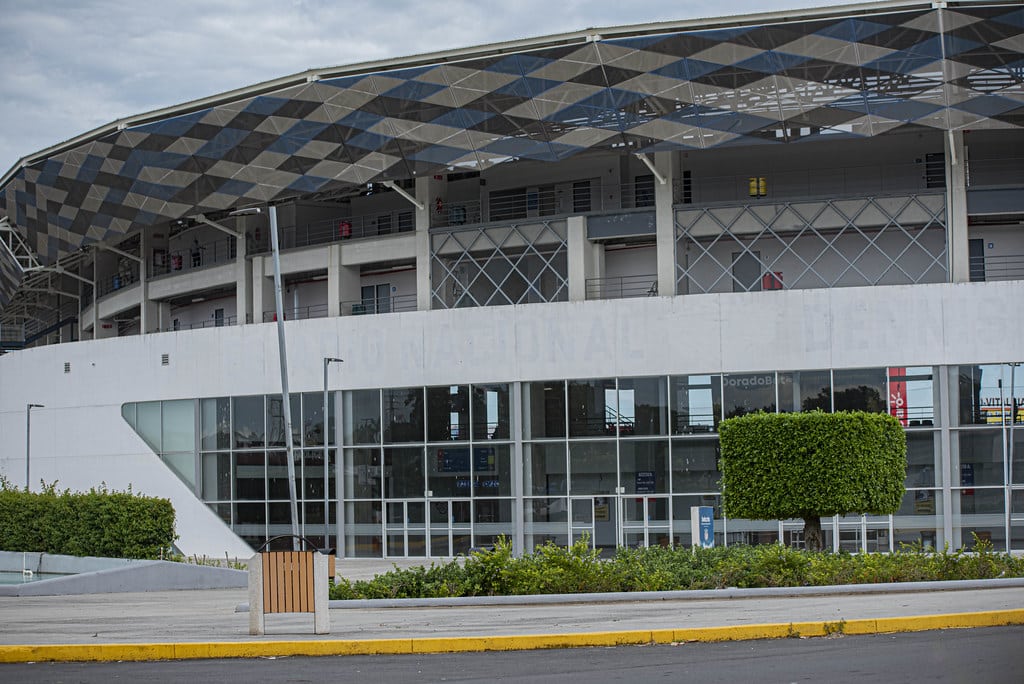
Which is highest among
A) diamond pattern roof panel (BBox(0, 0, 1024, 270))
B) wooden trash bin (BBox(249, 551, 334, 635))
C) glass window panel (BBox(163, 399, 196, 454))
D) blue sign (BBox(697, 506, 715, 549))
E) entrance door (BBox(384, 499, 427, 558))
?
diamond pattern roof panel (BBox(0, 0, 1024, 270))

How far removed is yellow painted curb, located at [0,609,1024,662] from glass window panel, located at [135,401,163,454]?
34343 mm

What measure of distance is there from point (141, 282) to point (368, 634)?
147 feet

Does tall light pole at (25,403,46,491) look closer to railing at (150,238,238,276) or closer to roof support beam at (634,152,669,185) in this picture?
railing at (150,238,238,276)

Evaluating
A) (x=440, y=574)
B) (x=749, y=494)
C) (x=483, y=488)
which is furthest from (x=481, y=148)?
(x=440, y=574)

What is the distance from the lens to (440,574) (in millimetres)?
20766

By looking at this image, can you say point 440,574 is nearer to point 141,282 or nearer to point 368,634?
point 368,634

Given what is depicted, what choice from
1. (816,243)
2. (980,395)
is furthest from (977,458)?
(816,243)

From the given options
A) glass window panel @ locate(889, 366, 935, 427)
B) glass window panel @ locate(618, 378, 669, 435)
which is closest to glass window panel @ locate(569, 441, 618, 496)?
glass window panel @ locate(618, 378, 669, 435)

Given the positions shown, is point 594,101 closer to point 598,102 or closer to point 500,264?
point 598,102

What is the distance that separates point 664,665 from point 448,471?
99.6ft

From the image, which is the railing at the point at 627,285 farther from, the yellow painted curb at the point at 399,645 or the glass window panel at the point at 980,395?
the yellow painted curb at the point at 399,645

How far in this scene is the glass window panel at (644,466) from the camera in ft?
131

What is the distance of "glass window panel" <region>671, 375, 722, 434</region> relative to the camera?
39.3 metres

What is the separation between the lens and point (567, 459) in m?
40.8
